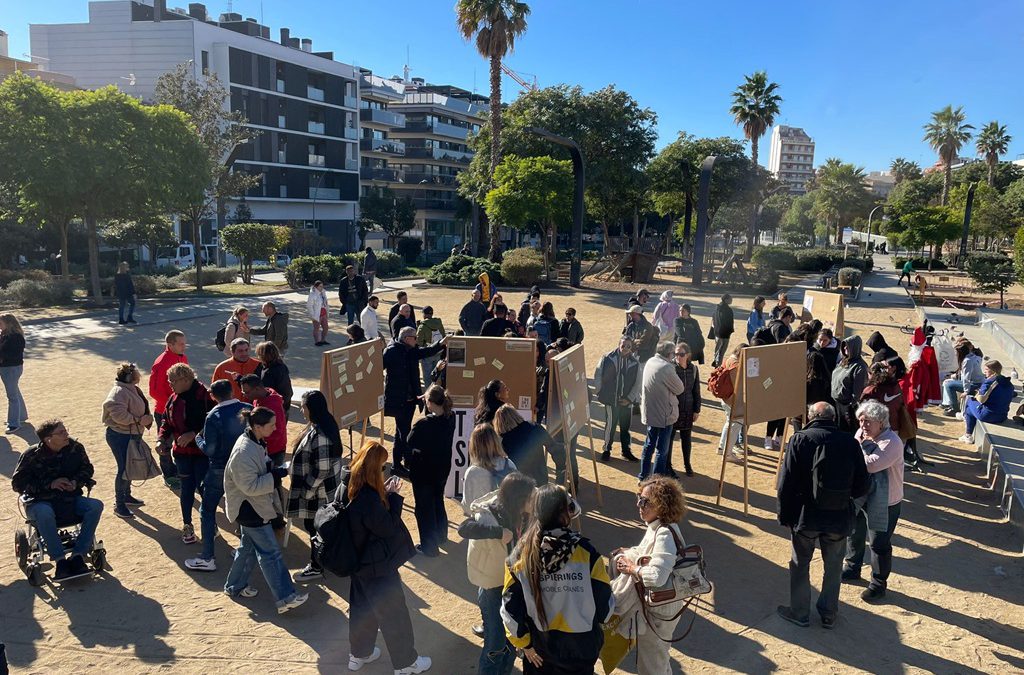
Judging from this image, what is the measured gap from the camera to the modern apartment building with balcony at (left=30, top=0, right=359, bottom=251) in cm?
5428

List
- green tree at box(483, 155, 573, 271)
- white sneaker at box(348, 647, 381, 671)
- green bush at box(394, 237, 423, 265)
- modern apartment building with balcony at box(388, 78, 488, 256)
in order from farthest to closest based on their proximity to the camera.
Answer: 1. modern apartment building with balcony at box(388, 78, 488, 256)
2. green bush at box(394, 237, 423, 265)
3. green tree at box(483, 155, 573, 271)
4. white sneaker at box(348, 647, 381, 671)

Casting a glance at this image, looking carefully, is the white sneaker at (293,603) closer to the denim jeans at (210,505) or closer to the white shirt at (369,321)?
the denim jeans at (210,505)

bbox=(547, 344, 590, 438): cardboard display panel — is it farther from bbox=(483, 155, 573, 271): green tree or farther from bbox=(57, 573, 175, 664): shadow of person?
bbox=(483, 155, 573, 271): green tree

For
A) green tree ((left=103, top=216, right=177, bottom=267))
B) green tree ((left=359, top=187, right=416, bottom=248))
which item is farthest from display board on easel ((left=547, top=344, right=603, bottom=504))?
green tree ((left=359, top=187, right=416, bottom=248))

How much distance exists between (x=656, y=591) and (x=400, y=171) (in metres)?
78.0

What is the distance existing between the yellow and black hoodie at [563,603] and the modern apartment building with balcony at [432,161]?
7364 centimetres

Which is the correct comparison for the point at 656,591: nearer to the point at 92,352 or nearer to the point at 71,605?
the point at 71,605

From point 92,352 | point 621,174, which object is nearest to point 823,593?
point 92,352

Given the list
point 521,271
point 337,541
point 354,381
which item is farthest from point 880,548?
point 521,271

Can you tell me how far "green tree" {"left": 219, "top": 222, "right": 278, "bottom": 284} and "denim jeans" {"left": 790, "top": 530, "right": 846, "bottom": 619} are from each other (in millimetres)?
31740

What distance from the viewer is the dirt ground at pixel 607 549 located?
5328 millimetres

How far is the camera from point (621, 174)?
44.0 meters

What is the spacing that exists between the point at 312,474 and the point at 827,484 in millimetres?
4070

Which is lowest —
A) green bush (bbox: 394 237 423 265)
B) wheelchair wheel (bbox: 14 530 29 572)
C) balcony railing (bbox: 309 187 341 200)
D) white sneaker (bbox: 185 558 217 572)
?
white sneaker (bbox: 185 558 217 572)
